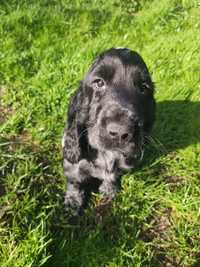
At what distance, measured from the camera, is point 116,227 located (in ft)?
10.2

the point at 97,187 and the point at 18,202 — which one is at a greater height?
the point at 18,202

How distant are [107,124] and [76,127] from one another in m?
0.41

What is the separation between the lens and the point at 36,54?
451 cm

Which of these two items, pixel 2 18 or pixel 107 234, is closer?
pixel 107 234

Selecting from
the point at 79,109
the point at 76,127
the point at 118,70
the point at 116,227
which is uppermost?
the point at 118,70

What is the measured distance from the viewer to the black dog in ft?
8.95

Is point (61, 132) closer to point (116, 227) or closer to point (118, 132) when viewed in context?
point (116, 227)

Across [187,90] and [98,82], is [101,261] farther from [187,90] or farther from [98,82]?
[187,90]

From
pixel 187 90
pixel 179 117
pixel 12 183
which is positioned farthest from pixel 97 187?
pixel 187 90

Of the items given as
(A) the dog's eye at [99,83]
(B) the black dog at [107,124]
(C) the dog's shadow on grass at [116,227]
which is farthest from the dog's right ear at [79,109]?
(C) the dog's shadow on grass at [116,227]

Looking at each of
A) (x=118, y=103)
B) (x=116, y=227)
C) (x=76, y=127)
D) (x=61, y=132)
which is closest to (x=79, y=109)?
(x=76, y=127)

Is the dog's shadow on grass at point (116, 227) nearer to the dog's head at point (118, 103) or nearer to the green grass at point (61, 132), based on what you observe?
the green grass at point (61, 132)

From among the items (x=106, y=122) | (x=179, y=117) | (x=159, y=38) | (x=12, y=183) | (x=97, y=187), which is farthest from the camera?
(x=159, y=38)

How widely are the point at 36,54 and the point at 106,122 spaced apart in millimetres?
2045
